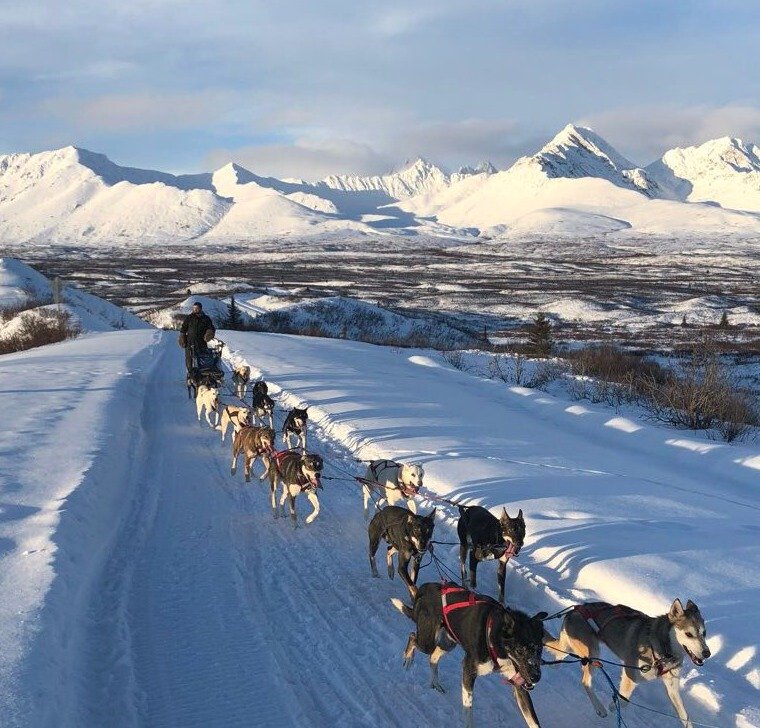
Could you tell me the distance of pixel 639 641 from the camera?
4.41m

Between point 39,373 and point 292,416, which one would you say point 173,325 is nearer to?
point 39,373

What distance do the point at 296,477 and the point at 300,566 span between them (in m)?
1.29

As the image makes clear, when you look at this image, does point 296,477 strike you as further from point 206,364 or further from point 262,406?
point 206,364

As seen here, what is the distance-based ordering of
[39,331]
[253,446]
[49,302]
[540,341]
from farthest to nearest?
[49,302]
[39,331]
[540,341]
[253,446]

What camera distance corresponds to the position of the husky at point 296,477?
775cm

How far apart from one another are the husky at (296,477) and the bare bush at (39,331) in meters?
24.9

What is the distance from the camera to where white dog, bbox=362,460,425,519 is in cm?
765

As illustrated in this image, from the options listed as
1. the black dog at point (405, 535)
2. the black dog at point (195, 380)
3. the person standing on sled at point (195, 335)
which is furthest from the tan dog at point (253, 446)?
the person standing on sled at point (195, 335)

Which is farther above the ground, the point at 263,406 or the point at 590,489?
the point at 263,406

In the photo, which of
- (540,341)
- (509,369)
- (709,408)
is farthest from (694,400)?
(540,341)

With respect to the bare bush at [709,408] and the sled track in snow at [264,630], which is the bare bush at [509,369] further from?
the sled track in snow at [264,630]

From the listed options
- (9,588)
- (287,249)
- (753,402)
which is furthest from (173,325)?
(287,249)

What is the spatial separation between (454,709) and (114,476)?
6.06m

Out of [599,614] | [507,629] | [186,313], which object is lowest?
[186,313]
